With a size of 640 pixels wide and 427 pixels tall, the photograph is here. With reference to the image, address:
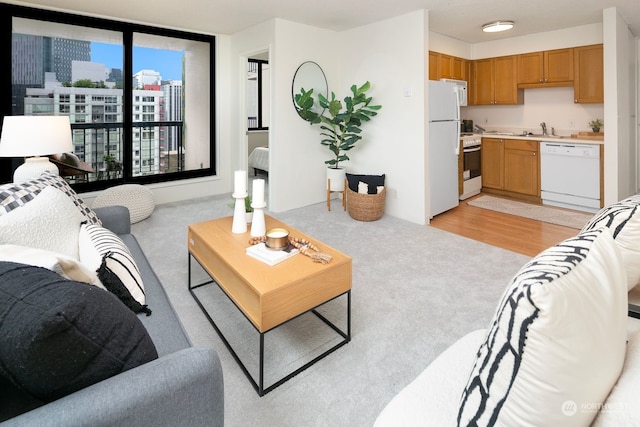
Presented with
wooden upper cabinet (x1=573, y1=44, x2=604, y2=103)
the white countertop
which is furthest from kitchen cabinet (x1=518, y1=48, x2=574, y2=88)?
the white countertop

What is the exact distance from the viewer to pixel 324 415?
1512mm

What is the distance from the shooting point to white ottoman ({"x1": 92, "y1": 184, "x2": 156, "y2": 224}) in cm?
412

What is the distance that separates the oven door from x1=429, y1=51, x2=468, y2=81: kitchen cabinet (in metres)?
1.10

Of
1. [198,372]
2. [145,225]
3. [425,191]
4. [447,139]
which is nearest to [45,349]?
[198,372]

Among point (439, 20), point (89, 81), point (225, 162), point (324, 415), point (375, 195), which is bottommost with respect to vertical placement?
point (324, 415)

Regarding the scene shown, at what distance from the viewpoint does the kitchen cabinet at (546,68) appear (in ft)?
16.3

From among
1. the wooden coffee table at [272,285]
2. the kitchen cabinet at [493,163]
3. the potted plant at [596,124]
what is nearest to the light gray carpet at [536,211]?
the kitchen cabinet at [493,163]

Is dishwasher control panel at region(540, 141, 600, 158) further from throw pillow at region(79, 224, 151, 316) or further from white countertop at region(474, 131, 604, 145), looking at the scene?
throw pillow at region(79, 224, 151, 316)

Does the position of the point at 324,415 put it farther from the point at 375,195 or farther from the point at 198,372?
the point at 375,195

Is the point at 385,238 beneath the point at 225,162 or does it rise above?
beneath

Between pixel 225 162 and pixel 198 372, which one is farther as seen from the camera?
pixel 225 162

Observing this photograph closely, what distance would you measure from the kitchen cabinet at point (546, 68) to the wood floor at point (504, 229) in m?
2.08

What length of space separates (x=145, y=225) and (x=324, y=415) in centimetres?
336

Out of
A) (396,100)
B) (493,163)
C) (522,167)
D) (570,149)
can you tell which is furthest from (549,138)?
(396,100)
